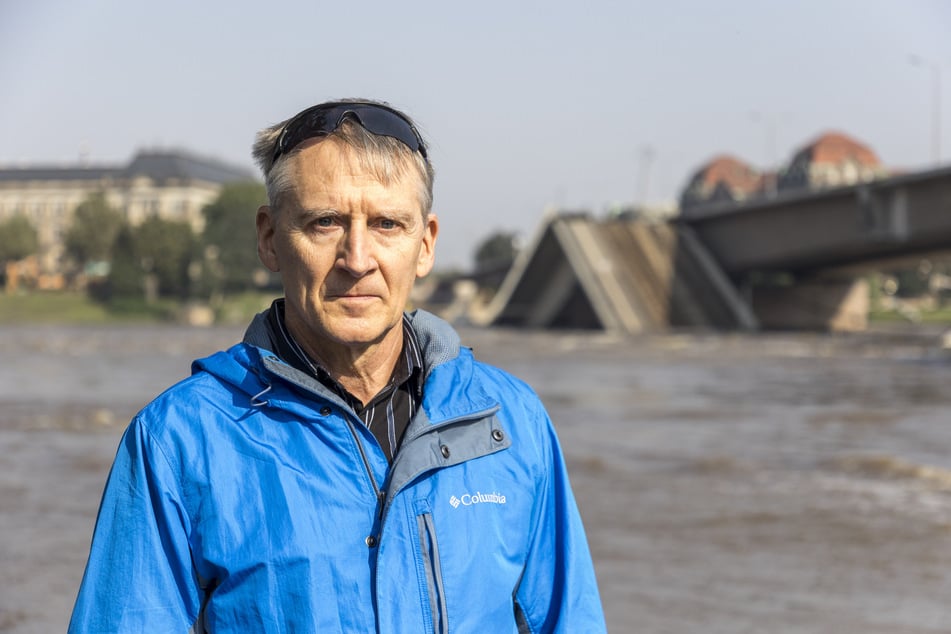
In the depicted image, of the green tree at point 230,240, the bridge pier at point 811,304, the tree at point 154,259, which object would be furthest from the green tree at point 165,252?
the bridge pier at point 811,304

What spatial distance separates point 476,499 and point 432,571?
152mm

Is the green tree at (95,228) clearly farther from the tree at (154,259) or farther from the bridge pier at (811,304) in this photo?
the bridge pier at (811,304)

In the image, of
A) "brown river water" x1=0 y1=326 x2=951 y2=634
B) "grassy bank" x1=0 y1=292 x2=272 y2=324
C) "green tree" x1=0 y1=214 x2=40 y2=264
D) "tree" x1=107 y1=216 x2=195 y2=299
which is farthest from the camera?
"green tree" x1=0 y1=214 x2=40 y2=264

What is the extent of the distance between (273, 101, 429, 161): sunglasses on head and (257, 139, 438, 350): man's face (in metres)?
0.03

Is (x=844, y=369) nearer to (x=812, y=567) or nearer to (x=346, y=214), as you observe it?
(x=812, y=567)

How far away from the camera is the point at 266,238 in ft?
8.66

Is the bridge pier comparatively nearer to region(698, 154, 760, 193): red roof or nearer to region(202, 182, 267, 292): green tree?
region(202, 182, 267, 292): green tree

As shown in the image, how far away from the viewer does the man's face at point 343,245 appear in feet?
8.05

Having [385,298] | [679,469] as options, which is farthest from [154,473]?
[679,469]

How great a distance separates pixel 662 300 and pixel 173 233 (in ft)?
214

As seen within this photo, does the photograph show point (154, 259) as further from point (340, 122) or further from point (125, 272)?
point (340, 122)

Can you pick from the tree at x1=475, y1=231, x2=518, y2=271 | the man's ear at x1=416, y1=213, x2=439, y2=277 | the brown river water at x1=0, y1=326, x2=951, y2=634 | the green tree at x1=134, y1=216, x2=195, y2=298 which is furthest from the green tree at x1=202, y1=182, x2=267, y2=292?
the man's ear at x1=416, y1=213, x2=439, y2=277

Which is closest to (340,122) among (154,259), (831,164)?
(154,259)

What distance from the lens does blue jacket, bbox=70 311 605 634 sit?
229cm
